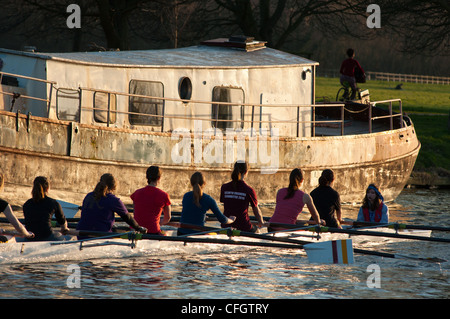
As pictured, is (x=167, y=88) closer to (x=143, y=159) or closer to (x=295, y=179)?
(x=143, y=159)

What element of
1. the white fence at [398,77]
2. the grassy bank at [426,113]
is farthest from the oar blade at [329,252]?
the white fence at [398,77]

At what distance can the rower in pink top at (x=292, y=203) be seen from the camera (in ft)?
44.8

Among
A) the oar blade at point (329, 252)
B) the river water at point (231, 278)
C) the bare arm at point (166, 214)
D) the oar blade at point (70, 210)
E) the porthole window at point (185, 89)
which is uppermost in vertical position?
the porthole window at point (185, 89)

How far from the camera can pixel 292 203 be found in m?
14.1

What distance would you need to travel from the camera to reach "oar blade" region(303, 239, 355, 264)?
1315cm

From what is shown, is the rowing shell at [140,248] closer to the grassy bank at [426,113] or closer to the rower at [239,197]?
the rower at [239,197]

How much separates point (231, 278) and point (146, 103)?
7.34 metres

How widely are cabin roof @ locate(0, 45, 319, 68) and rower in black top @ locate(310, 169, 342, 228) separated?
19.3 ft

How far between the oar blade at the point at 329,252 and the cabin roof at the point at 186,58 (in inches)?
285

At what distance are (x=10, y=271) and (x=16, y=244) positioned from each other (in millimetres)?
450

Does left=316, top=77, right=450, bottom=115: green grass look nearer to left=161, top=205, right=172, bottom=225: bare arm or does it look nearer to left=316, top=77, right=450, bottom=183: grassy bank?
left=316, top=77, right=450, bottom=183: grassy bank

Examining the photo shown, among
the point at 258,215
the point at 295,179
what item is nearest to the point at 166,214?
the point at 258,215

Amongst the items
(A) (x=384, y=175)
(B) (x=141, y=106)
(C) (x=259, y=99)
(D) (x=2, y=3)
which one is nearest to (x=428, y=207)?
(A) (x=384, y=175)

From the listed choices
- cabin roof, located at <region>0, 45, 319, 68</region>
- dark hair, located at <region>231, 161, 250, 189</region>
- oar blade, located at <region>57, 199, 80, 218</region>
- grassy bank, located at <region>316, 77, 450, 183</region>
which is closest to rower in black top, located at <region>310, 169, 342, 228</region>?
dark hair, located at <region>231, 161, 250, 189</region>
